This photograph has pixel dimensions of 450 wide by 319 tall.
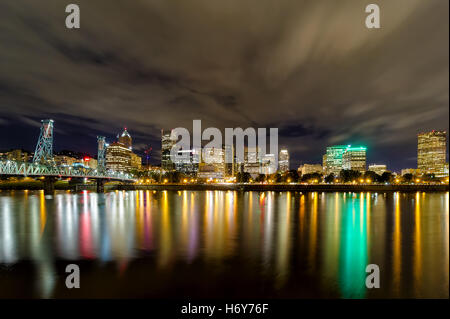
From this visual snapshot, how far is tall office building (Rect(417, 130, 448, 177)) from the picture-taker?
18007 cm

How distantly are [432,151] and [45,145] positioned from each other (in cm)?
25515

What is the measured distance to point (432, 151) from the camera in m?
185

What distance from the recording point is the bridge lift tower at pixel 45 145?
94375 millimetres

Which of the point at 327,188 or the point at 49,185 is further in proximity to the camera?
the point at 327,188

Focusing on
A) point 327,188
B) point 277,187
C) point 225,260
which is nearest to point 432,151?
point 327,188

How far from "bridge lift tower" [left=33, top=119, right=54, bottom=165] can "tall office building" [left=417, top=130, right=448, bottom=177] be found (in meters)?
239

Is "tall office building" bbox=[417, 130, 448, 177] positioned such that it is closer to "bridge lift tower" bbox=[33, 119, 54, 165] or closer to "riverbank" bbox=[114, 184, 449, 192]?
"riverbank" bbox=[114, 184, 449, 192]

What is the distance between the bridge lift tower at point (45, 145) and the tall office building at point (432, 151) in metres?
239

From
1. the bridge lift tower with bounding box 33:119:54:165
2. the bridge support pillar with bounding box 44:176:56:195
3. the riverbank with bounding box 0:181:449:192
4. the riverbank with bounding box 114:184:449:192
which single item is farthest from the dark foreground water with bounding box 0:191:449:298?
the bridge lift tower with bounding box 33:119:54:165

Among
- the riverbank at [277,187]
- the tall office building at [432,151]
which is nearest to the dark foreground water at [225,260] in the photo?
the riverbank at [277,187]

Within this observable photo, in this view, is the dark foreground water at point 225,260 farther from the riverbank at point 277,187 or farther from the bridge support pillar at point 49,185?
the riverbank at point 277,187

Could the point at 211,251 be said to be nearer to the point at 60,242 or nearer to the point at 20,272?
the point at 20,272

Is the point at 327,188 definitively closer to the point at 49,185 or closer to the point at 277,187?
the point at 277,187
